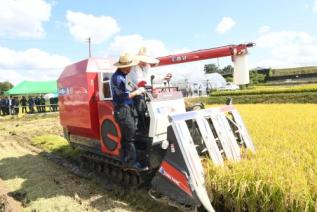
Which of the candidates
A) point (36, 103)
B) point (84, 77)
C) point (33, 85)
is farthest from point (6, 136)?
point (33, 85)

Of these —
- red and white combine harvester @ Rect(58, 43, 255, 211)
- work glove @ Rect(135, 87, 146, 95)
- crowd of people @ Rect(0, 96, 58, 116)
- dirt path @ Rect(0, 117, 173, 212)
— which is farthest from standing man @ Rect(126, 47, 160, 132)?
crowd of people @ Rect(0, 96, 58, 116)

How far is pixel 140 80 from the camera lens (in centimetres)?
671

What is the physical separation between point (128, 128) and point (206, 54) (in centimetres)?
273

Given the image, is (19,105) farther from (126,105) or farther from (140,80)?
(126,105)

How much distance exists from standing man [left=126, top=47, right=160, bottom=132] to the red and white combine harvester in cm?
13

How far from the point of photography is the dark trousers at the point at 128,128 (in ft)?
20.1

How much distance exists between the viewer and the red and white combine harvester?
5.34 metres

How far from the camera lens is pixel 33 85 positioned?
3547 cm

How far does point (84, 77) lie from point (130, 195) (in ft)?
9.51

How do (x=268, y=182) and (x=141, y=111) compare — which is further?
(x=141, y=111)

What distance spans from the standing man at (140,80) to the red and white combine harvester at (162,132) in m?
0.13

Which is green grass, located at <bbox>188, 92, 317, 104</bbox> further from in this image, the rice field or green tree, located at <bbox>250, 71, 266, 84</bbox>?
green tree, located at <bbox>250, 71, 266, 84</bbox>

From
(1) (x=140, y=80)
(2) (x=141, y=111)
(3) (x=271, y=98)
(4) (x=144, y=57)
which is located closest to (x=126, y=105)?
(2) (x=141, y=111)

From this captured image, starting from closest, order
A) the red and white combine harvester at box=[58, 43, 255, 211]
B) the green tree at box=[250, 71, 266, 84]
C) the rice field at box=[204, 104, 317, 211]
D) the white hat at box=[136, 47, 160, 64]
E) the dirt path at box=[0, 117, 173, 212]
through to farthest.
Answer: the rice field at box=[204, 104, 317, 211] < the red and white combine harvester at box=[58, 43, 255, 211] < the dirt path at box=[0, 117, 173, 212] < the white hat at box=[136, 47, 160, 64] < the green tree at box=[250, 71, 266, 84]
